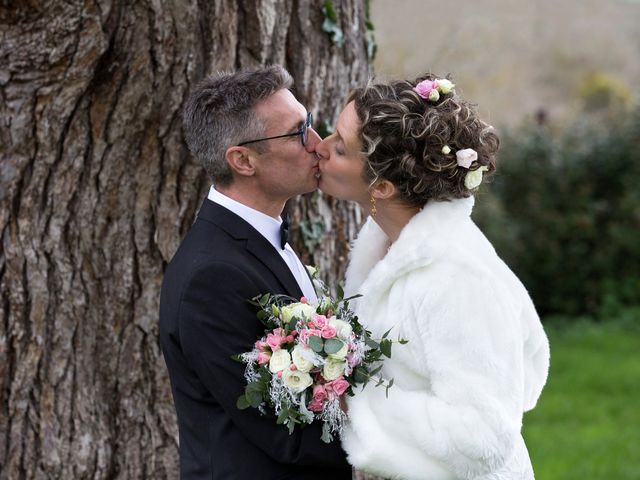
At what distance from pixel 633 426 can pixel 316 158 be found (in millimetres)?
4909

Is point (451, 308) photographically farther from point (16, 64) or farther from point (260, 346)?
point (16, 64)

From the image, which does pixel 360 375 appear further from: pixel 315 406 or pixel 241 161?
pixel 241 161

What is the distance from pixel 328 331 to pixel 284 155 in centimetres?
71

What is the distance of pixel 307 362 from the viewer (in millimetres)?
2570

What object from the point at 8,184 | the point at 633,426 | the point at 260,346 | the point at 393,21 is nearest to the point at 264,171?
the point at 260,346

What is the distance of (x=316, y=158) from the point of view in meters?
3.08

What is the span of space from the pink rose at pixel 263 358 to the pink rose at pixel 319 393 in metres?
0.16

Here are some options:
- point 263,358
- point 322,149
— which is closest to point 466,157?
point 322,149

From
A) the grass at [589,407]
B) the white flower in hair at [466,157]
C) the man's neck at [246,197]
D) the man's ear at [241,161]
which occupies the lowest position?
the grass at [589,407]

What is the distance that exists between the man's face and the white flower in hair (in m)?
0.55

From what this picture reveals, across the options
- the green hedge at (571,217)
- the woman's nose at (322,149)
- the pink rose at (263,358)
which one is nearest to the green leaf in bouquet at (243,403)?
the pink rose at (263,358)

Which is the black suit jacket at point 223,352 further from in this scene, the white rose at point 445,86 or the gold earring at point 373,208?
the white rose at point 445,86

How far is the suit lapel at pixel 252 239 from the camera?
286 cm

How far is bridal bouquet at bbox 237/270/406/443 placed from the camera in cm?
258
